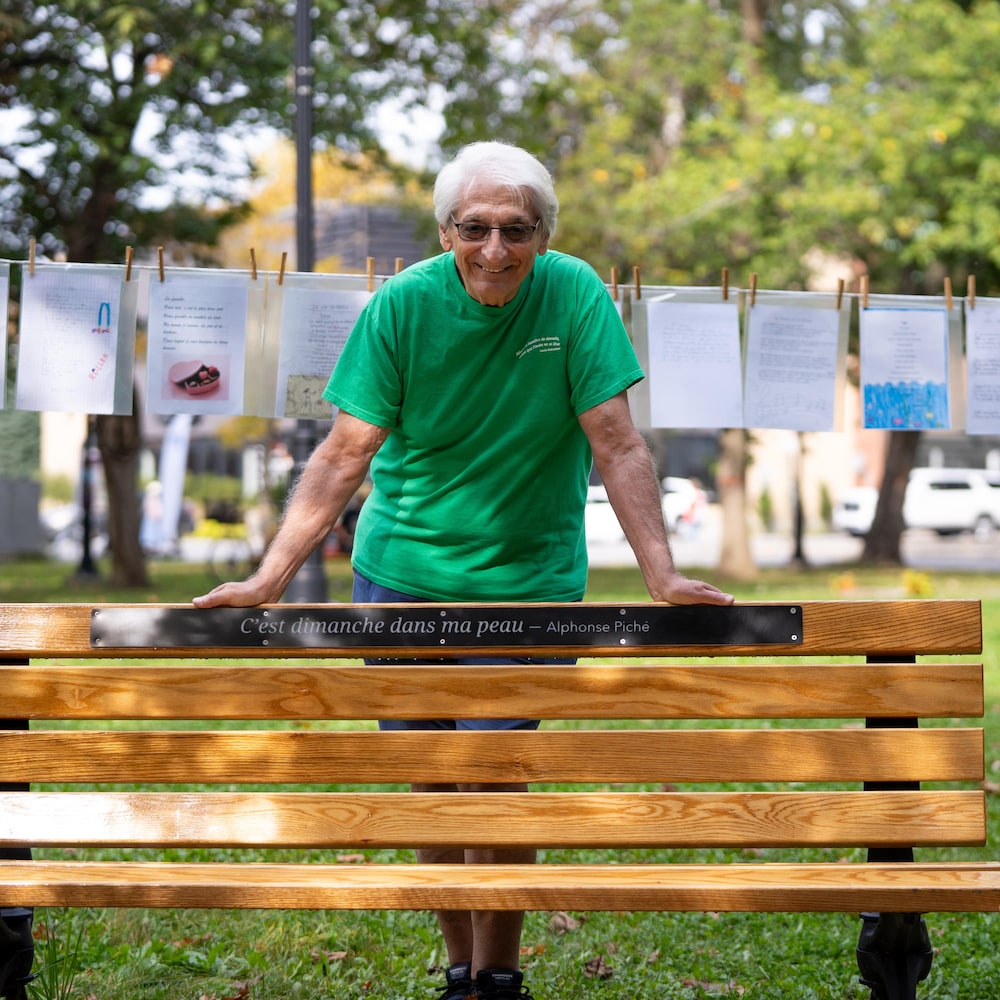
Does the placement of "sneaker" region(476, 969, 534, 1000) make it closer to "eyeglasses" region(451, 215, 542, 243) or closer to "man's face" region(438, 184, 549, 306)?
"man's face" region(438, 184, 549, 306)

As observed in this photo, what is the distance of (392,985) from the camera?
378 cm

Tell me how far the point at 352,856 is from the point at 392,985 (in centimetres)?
172

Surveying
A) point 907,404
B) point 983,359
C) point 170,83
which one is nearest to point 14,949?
point 907,404

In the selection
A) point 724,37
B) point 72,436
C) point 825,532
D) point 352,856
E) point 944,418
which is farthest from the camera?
point 72,436

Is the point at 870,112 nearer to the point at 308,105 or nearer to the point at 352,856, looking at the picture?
the point at 308,105

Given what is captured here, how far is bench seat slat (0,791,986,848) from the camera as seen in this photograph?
9.41 ft

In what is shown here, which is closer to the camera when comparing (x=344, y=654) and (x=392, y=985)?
(x=344, y=654)

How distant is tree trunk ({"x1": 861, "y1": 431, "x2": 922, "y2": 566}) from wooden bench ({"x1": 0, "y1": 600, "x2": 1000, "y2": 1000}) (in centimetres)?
2164

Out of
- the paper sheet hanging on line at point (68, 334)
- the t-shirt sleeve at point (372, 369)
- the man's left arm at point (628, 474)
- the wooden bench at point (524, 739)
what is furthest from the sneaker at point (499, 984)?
the paper sheet hanging on line at point (68, 334)

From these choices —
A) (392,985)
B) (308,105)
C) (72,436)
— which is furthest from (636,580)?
(72,436)

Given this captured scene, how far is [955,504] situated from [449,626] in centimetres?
3771

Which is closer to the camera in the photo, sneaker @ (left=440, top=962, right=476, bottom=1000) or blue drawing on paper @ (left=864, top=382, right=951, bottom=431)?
sneaker @ (left=440, top=962, right=476, bottom=1000)

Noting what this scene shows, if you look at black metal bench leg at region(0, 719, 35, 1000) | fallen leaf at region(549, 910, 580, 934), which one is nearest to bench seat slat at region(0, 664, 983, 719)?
black metal bench leg at region(0, 719, 35, 1000)

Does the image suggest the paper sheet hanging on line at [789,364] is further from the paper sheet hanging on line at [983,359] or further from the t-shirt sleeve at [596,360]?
the t-shirt sleeve at [596,360]
